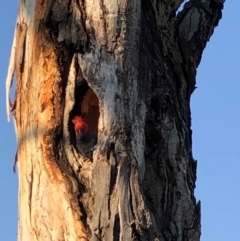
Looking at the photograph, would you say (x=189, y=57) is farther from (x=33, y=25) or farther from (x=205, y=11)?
(x=33, y=25)

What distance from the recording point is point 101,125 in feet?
7.34

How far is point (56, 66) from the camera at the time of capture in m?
2.33

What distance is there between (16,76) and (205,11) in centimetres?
83

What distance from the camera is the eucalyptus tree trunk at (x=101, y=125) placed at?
85.4 inches

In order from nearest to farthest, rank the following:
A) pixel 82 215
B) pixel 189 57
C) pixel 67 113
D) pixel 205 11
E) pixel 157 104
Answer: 1. pixel 82 215
2. pixel 67 113
3. pixel 157 104
4. pixel 189 57
5. pixel 205 11

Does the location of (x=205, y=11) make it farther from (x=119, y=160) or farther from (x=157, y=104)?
(x=119, y=160)

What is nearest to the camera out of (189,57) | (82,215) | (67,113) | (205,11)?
(82,215)

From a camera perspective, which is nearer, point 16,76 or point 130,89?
point 130,89

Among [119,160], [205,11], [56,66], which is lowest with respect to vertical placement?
[119,160]

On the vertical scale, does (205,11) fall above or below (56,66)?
above

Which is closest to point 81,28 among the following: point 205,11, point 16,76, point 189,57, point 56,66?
point 56,66

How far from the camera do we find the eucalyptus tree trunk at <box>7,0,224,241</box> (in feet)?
7.11

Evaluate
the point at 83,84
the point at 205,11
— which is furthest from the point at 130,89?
the point at 205,11

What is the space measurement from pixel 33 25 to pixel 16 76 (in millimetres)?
180
